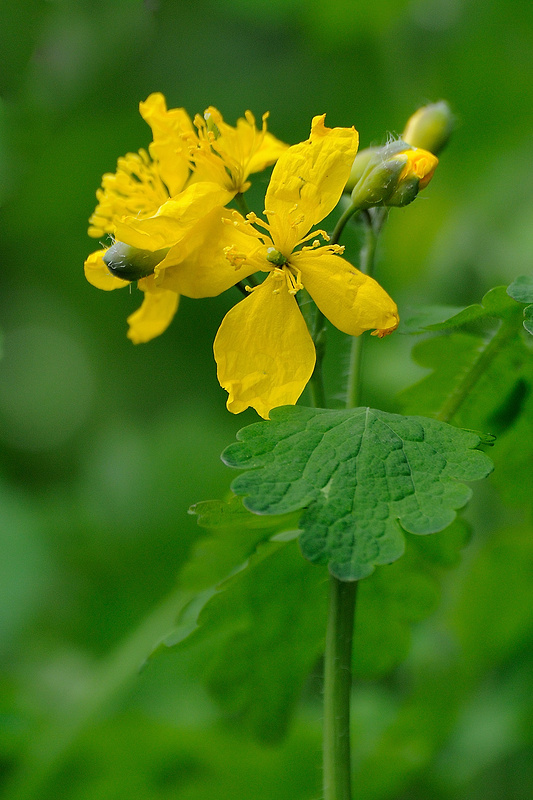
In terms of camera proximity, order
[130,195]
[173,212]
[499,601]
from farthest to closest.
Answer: [499,601] → [130,195] → [173,212]

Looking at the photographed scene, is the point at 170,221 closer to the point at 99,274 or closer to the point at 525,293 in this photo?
the point at 99,274

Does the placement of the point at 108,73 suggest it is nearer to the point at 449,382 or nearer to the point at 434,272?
the point at 434,272

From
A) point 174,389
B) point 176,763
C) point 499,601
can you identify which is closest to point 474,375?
point 499,601

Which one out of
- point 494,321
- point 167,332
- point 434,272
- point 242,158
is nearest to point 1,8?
point 242,158

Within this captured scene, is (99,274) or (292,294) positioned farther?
(99,274)

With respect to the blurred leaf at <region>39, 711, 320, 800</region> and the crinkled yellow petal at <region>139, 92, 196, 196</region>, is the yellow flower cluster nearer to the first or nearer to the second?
the crinkled yellow petal at <region>139, 92, 196, 196</region>

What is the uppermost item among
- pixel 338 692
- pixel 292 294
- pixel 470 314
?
pixel 292 294

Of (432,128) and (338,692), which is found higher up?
(432,128)

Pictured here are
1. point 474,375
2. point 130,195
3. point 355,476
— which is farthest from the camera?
point 130,195
